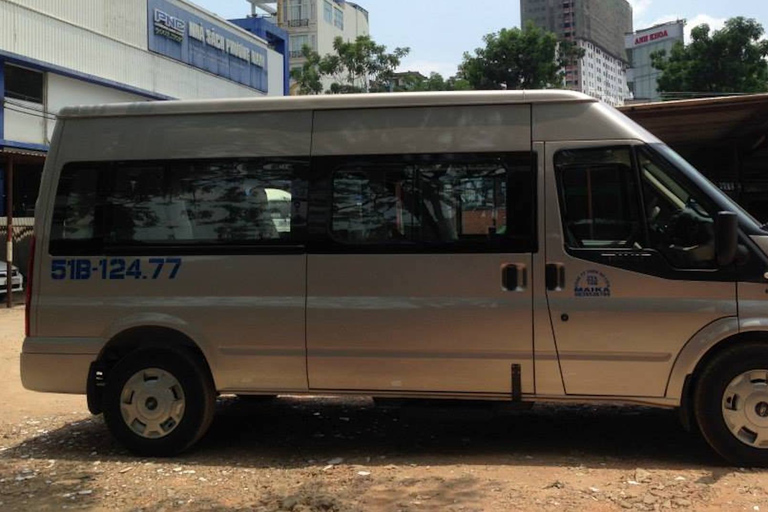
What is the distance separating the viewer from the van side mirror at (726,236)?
414 centimetres

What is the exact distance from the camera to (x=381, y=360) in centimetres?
468

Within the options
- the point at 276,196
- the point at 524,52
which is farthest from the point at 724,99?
the point at 524,52

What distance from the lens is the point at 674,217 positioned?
4.39 meters

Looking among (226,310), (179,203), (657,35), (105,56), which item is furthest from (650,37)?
(226,310)

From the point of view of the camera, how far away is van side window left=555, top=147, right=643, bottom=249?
4434 millimetres

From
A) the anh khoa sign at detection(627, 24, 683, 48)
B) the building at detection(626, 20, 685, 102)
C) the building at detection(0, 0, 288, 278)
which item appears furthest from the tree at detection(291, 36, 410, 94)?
the anh khoa sign at detection(627, 24, 683, 48)

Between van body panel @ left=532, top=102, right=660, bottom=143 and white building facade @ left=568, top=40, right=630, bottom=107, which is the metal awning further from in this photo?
white building facade @ left=568, top=40, right=630, bottom=107

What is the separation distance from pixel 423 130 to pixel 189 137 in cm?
172

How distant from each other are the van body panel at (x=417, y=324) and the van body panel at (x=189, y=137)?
2.99ft

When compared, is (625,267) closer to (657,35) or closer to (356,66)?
(356,66)

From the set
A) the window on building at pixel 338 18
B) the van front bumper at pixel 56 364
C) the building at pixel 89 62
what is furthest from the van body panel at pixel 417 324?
the window on building at pixel 338 18

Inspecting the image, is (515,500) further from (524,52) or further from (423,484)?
(524,52)

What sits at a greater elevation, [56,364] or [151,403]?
[56,364]

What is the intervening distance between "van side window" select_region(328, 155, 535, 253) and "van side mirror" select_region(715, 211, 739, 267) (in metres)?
1.15
